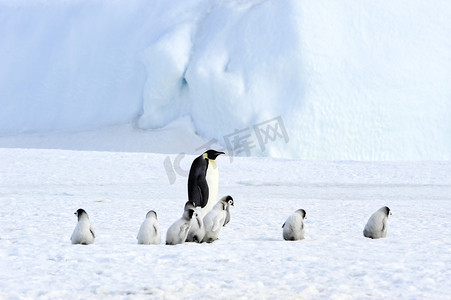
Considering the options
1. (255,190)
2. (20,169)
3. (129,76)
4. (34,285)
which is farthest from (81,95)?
(34,285)

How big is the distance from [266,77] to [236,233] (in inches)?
331

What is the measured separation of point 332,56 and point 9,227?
9.50m

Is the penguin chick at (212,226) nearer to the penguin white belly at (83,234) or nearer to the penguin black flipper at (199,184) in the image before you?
the penguin white belly at (83,234)

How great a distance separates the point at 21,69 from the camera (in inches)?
645

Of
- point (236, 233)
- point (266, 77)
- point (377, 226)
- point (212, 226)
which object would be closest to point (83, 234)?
point (212, 226)

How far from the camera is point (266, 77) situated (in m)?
13.3

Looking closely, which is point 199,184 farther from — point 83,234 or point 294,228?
point 83,234

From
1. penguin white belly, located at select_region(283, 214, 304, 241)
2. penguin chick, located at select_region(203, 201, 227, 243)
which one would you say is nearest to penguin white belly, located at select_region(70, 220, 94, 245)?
penguin chick, located at select_region(203, 201, 227, 243)

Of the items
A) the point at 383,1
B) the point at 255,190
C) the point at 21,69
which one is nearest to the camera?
the point at 255,190

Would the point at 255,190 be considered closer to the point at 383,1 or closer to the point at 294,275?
the point at 294,275

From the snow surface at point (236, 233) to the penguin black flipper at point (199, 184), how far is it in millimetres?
275

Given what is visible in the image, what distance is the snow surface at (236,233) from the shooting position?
315 cm

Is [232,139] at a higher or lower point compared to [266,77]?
lower

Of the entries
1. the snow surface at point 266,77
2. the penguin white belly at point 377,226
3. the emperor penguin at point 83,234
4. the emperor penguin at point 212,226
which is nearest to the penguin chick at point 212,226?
the emperor penguin at point 212,226
